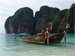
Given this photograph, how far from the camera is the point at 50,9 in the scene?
4427 inches

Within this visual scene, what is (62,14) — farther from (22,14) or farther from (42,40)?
(42,40)

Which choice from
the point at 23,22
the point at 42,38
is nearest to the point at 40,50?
the point at 42,38

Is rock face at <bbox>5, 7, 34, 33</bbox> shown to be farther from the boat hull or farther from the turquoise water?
the turquoise water

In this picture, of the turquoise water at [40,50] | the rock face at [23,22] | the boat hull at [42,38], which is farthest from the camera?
the rock face at [23,22]

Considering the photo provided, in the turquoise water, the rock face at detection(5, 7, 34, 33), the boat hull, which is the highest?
the rock face at detection(5, 7, 34, 33)

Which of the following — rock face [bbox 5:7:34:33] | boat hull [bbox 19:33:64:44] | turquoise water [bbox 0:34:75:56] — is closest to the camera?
turquoise water [bbox 0:34:75:56]

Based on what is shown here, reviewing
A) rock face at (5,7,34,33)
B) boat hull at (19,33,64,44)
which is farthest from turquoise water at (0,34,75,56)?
rock face at (5,7,34,33)

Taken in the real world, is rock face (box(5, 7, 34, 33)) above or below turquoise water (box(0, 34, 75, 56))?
above

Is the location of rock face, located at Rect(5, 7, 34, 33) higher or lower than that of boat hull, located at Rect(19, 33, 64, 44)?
higher

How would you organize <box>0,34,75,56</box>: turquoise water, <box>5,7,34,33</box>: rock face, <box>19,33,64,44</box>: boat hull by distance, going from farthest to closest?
<box>5,7,34,33</box>: rock face < <box>19,33,64,44</box>: boat hull < <box>0,34,75,56</box>: turquoise water

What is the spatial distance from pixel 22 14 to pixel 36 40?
9563 centimetres

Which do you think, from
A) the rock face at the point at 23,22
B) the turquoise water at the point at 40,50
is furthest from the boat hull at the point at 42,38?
the rock face at the point at 23,22

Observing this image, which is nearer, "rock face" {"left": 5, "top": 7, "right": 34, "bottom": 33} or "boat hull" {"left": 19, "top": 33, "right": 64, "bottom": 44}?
"boat hull" {"left": 19, "top": 33, "right": 64, "bottom": 44}

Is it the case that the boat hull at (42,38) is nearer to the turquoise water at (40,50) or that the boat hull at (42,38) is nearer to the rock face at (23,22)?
the turquoise water at (40,50)
